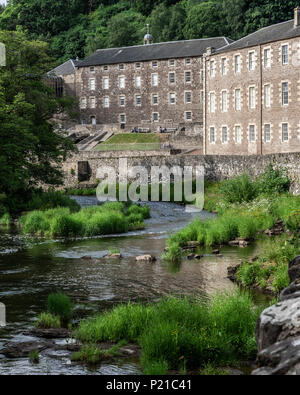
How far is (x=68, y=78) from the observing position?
86.1m

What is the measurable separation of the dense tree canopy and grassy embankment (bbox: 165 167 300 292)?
49.0m

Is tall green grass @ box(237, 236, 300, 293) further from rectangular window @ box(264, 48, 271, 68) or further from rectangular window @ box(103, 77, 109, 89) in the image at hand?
rectangular window @ box(103, 77, 109, 89)

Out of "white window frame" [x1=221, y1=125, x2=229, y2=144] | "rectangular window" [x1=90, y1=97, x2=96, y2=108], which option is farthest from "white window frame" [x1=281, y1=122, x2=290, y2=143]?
"rectangular window" [x1=90, y1=97, x2=96, y2=108]

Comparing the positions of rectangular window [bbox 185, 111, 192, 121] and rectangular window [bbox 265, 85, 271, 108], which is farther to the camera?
rectangular window [bbox 185, 111, 192, 121]

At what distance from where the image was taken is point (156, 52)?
7794cm

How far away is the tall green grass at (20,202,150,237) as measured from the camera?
27328 mm

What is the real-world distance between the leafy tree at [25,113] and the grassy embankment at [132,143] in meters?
17.5

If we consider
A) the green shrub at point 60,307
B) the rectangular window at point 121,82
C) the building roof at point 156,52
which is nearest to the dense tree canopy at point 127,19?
the building roof at point 156,52

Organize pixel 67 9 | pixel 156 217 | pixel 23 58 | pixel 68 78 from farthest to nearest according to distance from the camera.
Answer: pixel 67 9
pixel 68 78
pixel 23 58
pixel 156 217

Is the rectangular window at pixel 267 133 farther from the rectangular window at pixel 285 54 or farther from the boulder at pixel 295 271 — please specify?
the boulder at pixel 295 271

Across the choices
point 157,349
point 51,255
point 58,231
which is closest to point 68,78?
point 58,231

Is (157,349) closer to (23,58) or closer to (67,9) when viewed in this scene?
(23,58)

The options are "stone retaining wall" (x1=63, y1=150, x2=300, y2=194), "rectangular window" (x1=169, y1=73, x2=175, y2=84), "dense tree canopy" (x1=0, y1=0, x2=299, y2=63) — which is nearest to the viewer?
"stone retaining wall" (x1=63, y1=150, x2=300, y2=194)

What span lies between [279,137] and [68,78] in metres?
45.4
